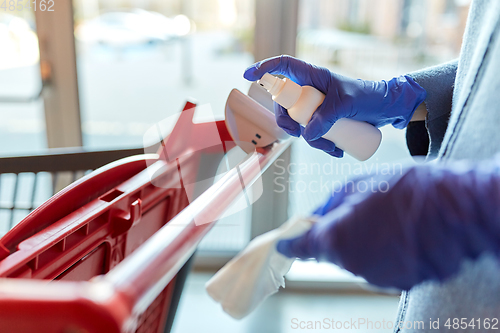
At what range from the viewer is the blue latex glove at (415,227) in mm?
283

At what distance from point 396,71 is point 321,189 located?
1.84 ft

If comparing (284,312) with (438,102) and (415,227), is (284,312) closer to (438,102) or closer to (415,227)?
(438,102)

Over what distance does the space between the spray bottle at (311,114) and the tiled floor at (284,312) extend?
89 centimetres

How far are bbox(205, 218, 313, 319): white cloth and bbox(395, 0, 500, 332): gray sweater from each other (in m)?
0.18

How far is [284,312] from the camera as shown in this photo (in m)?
1.46

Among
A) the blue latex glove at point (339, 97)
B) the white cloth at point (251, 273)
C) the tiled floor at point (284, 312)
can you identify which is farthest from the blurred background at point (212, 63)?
the white cloth at point (251, 273)

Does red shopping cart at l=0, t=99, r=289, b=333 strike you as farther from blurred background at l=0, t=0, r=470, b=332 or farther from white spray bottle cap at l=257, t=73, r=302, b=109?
blurred background at l=0, t=0, r=470, b=332

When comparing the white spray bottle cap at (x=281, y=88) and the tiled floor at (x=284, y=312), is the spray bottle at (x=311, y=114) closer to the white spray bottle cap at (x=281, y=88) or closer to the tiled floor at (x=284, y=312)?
the white spray bottle cap at (x=281, y=88)

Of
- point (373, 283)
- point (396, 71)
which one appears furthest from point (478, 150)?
point (396, 71)

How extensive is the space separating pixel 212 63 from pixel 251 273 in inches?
50.9

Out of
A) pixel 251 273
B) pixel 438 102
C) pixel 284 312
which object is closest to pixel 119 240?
pixel 251 273

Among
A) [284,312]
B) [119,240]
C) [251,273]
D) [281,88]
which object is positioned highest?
[281,88]

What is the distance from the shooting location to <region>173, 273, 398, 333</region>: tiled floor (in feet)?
4.48

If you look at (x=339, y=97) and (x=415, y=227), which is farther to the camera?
(x=339, y=97)
